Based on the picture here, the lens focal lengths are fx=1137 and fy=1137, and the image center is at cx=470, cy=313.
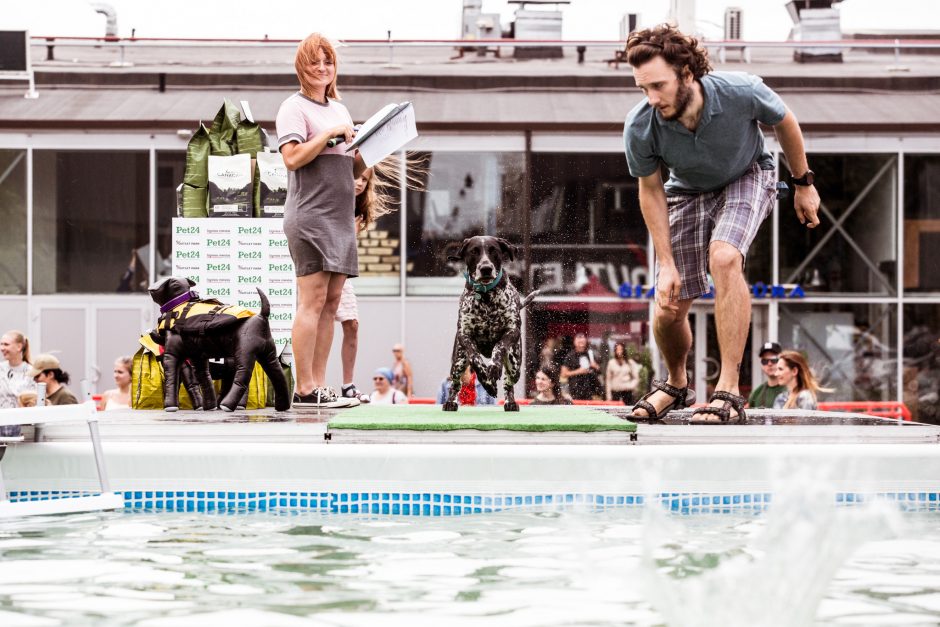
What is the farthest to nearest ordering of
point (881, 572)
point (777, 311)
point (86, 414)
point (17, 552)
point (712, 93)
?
1. point (777, 311)
2. point (712, 93)
3. point (86, 414)
4. point (17, 552)
5. point (881, 572)

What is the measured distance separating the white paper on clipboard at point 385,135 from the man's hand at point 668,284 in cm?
141

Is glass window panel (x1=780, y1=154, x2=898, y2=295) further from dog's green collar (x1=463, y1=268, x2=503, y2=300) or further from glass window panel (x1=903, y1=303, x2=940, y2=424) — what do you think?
dog's green collar (x1=463, y1=268, x2=503, y2=300)

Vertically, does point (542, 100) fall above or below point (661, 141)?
above

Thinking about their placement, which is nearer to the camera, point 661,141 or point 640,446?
point 640,446

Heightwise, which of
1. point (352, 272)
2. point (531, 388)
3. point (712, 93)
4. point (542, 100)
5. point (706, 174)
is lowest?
point (531, 388)

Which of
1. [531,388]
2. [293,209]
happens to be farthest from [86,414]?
[531,388]

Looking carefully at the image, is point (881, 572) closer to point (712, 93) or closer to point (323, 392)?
point (712, 93)

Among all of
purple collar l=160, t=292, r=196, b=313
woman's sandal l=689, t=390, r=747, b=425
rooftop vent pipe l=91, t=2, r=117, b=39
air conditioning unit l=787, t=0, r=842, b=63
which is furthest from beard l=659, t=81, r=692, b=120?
rooftop vent pipe l=91, t=2, r=117, b=39

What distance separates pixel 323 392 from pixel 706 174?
2.34 meters

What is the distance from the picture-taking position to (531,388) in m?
13.9

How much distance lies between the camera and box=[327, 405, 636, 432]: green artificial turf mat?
14.4ft

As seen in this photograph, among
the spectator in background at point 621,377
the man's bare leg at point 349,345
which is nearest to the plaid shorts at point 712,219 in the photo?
the man's bare leg at point 349,345

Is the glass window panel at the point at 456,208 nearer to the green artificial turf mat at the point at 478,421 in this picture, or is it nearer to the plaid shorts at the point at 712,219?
the plaid shorts at the point at 712,219

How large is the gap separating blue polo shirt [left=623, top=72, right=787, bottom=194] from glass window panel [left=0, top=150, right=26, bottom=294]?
13.8 meters
